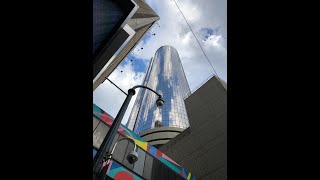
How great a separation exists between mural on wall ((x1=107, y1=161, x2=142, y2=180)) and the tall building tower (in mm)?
69359

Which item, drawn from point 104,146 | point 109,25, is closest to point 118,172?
point 109,25

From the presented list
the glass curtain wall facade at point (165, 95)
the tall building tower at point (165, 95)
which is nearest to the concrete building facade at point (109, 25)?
the tall building tower at point (165, 95)

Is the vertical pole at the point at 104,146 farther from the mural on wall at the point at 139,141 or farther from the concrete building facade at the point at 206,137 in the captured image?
the concrete building facade at the point at 206,137

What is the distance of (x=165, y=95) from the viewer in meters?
138

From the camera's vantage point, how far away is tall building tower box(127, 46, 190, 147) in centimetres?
11844

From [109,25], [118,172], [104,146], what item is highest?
[109,25]

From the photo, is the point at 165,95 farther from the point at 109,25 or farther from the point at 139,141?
the point at 109,25

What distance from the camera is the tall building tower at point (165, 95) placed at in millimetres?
118438

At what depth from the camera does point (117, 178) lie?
48.4ft
